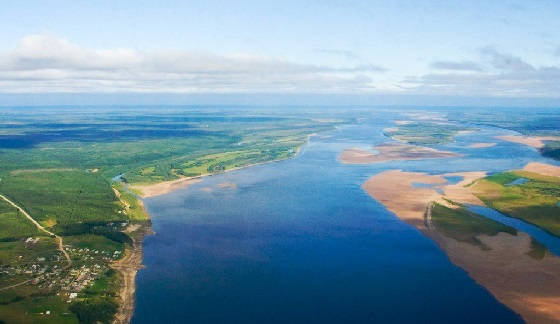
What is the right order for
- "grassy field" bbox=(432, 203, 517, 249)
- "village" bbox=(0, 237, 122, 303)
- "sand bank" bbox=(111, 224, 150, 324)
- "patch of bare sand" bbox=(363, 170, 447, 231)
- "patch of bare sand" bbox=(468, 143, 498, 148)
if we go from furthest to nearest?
1. "patch of bare sand" bbox=(468, 143, 498, 148)
2. "patch of bare sand" bbox=(363, 170, 447, 231)
3. "grassy field" bbox=(432, 203, 517, 249)
4. "village" bbox=(0, 237, 122, 303)
5. "sand bank" bbox=(111, 224, 150, 324)

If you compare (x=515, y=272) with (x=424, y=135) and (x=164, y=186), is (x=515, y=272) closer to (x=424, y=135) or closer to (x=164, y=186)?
(x=164, y=186)

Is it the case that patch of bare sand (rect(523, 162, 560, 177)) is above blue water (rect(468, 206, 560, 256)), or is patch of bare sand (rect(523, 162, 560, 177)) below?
above

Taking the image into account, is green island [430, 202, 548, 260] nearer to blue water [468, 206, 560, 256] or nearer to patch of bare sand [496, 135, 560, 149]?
blue water [468, 206, 560, 256]

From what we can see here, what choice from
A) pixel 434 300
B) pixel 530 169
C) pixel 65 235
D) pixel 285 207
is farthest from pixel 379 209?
pixel 530 169

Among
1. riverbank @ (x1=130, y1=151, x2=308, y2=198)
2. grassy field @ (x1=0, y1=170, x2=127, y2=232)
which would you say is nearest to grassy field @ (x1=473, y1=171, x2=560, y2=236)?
riverbank @ (x1=130, y1=151, x2=308, y2=198)

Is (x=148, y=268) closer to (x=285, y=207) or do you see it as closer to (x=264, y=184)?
(x=285, y=207)
